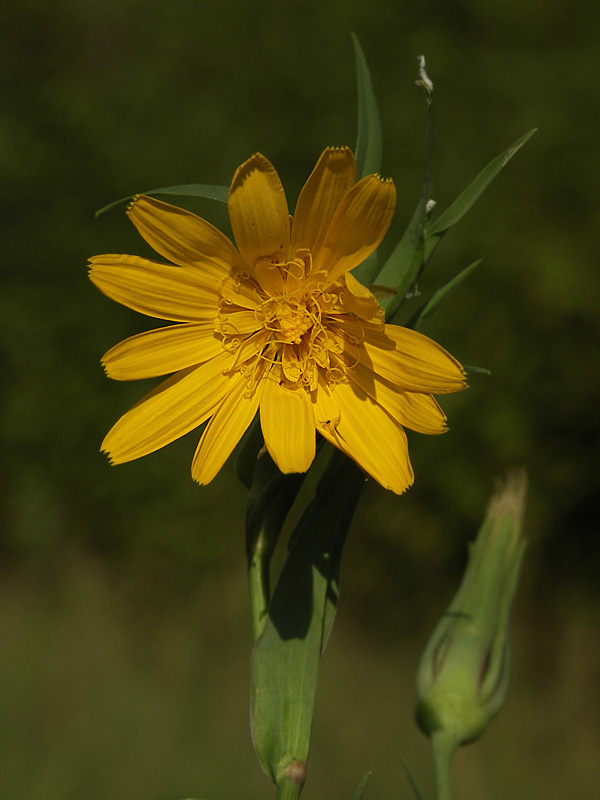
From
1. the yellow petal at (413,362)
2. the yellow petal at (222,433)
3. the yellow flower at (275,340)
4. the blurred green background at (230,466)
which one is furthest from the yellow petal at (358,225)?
the blurred green background at (230,466)

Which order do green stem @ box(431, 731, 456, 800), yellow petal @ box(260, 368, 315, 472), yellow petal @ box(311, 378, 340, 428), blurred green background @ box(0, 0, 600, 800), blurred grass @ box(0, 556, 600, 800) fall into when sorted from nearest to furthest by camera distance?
yellow petal @ box(260, 368, 315, 472) < yellow petal @ box(311, 378, 340, 428) < green stem @ box(431, 731, 456, 800) < blurred grass @ box(0, 556, 600, 800) < blurred green background @ box(0, 0, 600, 800)

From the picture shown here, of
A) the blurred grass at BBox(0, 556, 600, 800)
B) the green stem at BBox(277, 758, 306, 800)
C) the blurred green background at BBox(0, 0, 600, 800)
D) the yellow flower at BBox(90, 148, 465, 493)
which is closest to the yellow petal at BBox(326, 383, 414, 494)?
Answer: the yellow flower at BBox(90, 148, 465, 493)

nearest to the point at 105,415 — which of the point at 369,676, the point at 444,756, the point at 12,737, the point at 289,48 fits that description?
the point at 12,737

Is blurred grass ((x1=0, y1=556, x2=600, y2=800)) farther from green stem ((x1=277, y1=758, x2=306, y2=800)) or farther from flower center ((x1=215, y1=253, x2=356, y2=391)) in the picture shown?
flower center ((x1=215, y1=253, x2=356, y2=391))

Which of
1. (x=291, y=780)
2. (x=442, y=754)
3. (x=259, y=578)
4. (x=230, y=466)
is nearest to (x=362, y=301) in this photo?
(x=259, y=578)

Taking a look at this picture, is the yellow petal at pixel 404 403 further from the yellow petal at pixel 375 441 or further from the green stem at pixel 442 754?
the green stem at pixel 442 754

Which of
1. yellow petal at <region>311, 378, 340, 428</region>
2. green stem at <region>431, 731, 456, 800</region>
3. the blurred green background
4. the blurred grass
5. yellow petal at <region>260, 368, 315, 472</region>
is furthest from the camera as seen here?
the blurred green background

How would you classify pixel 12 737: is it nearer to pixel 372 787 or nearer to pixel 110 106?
pixel 372 787

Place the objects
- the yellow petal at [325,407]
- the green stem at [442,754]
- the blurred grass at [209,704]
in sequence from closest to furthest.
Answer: the yellow petal at [325,407], the green stem at [442,754], the blurred grass at [209,704]

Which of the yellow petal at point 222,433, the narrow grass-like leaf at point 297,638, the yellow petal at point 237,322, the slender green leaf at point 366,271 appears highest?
the slender green leaf at point 366,271
